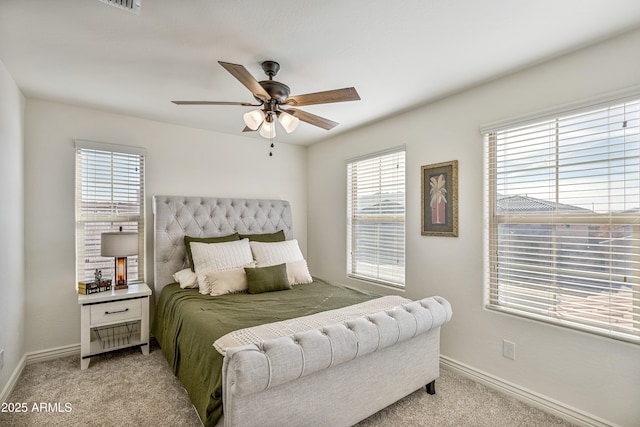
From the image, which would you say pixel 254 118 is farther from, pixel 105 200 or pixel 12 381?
pixel 12 381

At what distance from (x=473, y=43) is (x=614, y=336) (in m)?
2.06

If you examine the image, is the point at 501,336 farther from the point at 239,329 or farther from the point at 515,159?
the point at 239,329

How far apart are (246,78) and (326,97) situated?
54 centimetres

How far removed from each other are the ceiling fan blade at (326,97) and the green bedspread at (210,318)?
5.05ft

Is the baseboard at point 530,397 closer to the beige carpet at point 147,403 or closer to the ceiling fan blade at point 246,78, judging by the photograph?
the beige carpet at point 147,403

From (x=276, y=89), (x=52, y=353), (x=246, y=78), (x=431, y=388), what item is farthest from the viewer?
A: (x=52, y=353)

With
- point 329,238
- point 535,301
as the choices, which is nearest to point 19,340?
point 329,238

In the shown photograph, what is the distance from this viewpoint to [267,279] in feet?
9.85

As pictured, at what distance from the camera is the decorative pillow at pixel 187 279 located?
3109 millimetres

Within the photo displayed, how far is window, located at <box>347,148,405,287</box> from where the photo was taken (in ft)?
11.2

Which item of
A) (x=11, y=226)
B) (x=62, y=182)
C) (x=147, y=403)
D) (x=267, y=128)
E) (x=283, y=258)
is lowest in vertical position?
(x=147, y=403)

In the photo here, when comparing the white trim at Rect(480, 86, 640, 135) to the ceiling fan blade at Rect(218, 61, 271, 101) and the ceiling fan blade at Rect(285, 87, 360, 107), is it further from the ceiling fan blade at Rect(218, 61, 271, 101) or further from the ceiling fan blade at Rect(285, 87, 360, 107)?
the ceiling fan blade at Rect(218, 61, 271, 101)

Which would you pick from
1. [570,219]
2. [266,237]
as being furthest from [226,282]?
[570,219]

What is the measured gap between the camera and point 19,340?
8.83ft
